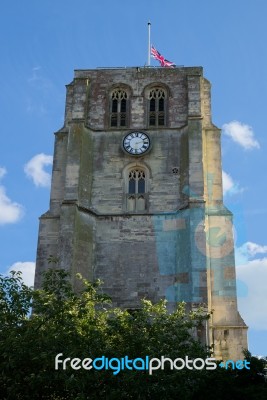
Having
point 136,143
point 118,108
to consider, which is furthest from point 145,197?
point 118,108

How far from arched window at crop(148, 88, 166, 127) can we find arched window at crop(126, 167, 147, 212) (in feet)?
10.7

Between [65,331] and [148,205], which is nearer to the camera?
[65,331]

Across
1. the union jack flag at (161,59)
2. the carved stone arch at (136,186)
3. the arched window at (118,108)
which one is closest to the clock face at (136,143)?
the carved stone arch at (136,186)

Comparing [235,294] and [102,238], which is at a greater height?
[102,238]

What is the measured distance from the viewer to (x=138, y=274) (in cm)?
3300

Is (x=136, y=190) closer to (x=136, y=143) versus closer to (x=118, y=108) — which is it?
(x=136, y=143)

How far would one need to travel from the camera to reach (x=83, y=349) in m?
19.1

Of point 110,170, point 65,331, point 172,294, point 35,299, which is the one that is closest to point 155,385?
point 65,331

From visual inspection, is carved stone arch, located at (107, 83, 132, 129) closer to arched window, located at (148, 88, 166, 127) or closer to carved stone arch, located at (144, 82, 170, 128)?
carved stone arch, located at (144, 82, 170, 128)

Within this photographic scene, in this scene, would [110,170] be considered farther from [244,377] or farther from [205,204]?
[244,377]

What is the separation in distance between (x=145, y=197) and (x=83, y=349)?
55.3ft

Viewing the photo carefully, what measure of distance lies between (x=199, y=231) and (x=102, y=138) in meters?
8.20

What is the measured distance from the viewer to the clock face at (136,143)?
3634 cm

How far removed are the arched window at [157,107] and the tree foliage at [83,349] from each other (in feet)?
56.4
